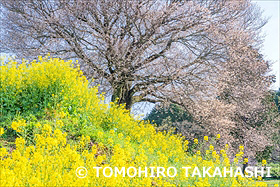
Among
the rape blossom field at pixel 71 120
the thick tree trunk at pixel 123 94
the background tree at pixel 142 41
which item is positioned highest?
the background tree at pixel 142 41

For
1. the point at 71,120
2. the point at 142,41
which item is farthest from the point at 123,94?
the point at 71,120

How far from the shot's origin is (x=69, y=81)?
724 centimetres

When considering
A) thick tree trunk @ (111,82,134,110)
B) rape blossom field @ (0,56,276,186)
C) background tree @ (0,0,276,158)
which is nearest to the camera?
rape blossom field @ (0,56,276,186)

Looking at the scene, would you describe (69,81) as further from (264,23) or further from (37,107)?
(264,23)

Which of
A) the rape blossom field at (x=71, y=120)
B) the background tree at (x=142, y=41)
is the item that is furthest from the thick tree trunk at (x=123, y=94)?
the rape blossom field at (x=71, y=120)

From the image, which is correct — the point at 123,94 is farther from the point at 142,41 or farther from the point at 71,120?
the point at 71,120

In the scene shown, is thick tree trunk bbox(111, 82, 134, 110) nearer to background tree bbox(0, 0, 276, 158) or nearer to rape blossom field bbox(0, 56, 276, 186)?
background tree bbox(0, 0, 276, 158)

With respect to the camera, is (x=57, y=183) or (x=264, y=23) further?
(x=264, y=23)

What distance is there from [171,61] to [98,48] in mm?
2341

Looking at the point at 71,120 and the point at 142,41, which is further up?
the point at 142,41

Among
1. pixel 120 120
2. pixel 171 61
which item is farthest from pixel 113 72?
pixel 120 120

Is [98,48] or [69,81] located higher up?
[98,48]

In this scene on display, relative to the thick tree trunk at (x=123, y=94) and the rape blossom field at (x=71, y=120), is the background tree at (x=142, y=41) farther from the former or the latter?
the rape blossom field at (x=71, y=120)

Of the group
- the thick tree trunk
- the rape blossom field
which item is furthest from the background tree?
the rape blossom field
